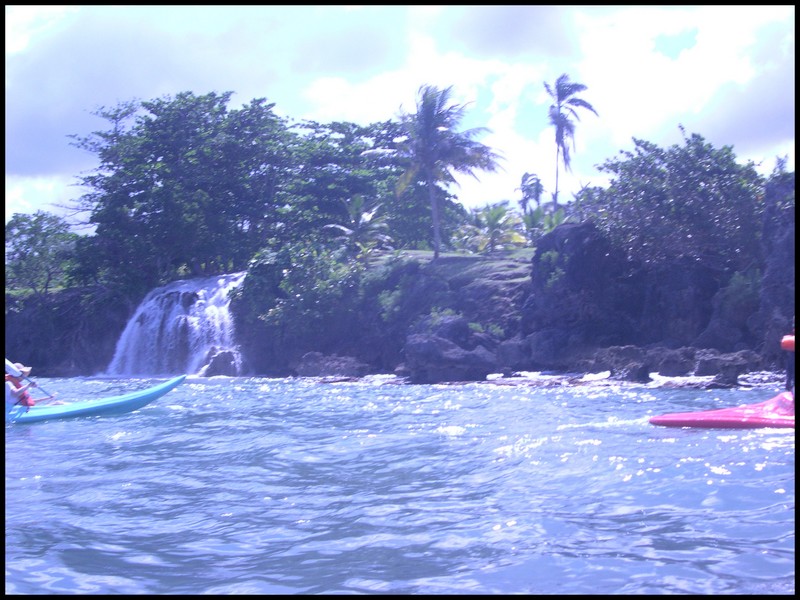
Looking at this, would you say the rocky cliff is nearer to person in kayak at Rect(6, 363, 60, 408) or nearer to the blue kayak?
the blue kayak

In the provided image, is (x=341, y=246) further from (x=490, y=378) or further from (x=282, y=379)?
(x=490, y=378)

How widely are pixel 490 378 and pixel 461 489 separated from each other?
599 inches

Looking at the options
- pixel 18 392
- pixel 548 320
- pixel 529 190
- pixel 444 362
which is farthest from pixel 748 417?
pixel 529 190

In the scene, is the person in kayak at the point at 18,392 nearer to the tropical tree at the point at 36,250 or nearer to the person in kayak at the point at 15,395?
the person in kayak at the point at 15,395

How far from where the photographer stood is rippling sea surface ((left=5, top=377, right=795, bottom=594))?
5.54 m

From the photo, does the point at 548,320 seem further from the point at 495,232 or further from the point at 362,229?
the point at 362,229

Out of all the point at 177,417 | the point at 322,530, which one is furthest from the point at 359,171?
the point at 322,530

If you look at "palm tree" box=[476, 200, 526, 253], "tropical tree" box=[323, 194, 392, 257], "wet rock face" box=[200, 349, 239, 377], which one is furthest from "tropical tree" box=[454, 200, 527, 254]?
"wet rock face" box=[200, 349, 239, 377]

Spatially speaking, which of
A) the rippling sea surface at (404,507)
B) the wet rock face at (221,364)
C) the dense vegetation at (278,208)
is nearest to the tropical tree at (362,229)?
the dense vegetation at (278,208)

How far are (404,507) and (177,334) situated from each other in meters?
25.4

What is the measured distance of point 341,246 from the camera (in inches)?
1362

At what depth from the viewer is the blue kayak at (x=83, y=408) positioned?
1399 centimetres

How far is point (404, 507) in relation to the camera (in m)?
7.58

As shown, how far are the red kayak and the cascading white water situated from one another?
21766 mm
